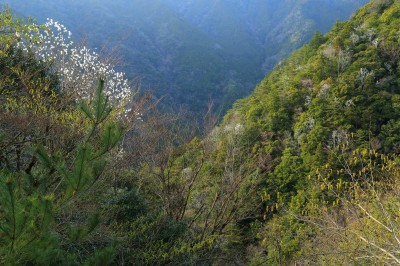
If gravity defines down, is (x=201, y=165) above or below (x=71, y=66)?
below

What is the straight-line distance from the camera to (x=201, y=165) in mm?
13867

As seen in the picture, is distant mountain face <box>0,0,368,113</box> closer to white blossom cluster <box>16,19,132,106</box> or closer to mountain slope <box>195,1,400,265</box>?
mountain slope <box>195,1,400,265</box>

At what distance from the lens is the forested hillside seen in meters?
3.32

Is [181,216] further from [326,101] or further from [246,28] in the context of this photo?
[246,28]

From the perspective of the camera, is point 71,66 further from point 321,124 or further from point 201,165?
point 321,124

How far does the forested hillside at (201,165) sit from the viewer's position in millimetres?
3320

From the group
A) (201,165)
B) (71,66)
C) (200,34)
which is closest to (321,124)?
(201,165)

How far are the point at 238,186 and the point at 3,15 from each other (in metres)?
10.9

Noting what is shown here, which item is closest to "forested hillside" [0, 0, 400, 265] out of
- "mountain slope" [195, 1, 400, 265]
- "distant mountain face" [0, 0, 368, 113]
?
"mountain slope" [195, 1, 400, 265]

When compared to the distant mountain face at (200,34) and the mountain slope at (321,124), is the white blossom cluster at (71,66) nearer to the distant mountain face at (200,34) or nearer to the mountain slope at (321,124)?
the mountain slope at (321,124)

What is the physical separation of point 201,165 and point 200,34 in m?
105

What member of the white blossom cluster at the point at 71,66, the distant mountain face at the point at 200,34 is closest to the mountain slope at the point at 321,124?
the white blossom cluster at the point at 71,66

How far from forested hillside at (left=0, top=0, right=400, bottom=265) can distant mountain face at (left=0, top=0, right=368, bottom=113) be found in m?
42.1

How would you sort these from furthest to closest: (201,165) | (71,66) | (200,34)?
(200,34) < (201,165) < (71,66)
